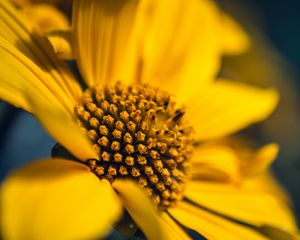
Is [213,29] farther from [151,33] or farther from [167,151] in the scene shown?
[167,151]

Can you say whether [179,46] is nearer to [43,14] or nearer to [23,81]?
[43,14]

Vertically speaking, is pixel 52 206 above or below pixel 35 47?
below

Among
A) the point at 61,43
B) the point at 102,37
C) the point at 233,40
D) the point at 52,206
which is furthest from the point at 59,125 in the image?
the point at 233,40

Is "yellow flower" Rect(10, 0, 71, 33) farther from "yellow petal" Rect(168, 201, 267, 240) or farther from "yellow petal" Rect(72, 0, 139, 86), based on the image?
"yellow petal" Rect(168, 201, 267, 240)

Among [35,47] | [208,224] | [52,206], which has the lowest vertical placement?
[208,224]

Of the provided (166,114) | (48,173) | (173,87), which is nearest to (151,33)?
(173,87)

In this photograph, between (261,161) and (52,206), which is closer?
(52,206)
